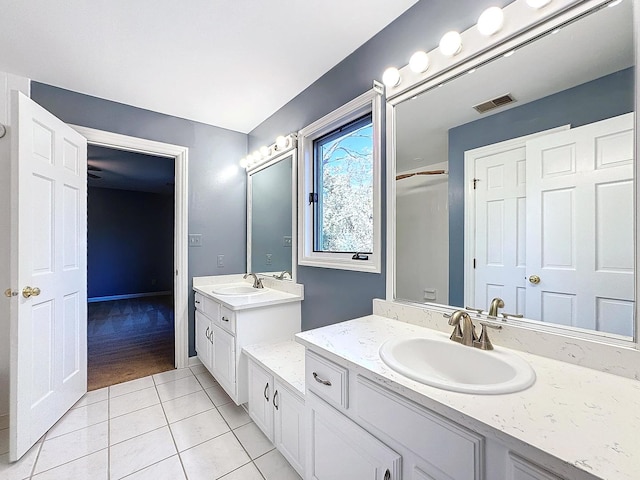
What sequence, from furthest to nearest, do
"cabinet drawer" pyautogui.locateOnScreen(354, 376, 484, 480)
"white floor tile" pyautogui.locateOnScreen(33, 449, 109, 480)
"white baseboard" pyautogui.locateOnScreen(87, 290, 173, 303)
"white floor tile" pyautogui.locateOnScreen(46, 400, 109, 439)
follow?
"white baseboard" pyautogui.locateOnScreen(87, 290, 173, 303), "white floor tile" pyautogui.locateOnScreen(46, 400, 109, 439), "white floor tile" pyautogui.locateOnScreen(33, 449, 109, 480), "cabinet drawer" pyautogui.locateOnScreen(354, 376, 484, 480)

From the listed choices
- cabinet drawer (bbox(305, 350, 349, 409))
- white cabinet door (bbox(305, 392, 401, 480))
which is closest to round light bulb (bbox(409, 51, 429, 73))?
cabinet drawer (bbox(305, 350, 349, 409))

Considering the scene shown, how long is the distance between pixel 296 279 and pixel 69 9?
6.53 ft

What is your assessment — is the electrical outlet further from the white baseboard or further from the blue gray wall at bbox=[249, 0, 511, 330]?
the white baseboard

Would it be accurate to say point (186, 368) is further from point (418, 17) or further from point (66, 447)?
point (418, 17)

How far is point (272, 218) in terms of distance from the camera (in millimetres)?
2609

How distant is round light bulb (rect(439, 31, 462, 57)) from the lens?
117 centimetres

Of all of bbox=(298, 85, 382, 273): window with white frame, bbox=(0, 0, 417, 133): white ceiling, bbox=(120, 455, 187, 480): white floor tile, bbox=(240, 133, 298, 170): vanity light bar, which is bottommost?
bbox=(120, 455, 187, 480): white floor tile

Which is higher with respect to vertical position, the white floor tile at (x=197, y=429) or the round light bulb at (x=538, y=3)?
the round light bulb at (x=538, y=3)

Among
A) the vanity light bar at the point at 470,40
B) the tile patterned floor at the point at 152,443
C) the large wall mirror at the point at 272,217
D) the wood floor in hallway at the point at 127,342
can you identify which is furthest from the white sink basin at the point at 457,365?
the wood floor in hallway at the point at 127,342

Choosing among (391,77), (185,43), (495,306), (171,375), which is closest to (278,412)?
(495,306)

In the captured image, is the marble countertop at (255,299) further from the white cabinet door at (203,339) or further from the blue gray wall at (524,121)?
the blue gray wall at (524,121)

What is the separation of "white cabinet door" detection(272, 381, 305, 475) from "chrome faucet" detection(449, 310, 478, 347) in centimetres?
75

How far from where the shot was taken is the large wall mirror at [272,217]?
2316 mm

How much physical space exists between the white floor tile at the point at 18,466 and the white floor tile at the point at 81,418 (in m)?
0.16
